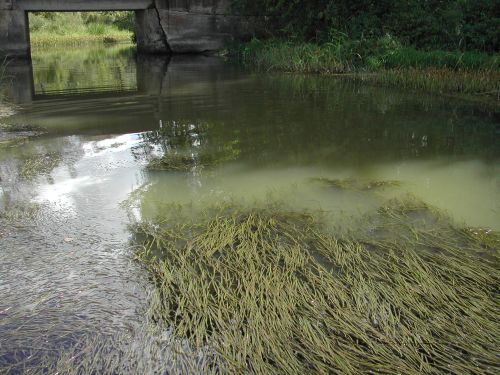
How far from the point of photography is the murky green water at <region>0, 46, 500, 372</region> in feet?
9.12

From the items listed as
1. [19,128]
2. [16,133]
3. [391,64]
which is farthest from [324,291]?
[391,64]

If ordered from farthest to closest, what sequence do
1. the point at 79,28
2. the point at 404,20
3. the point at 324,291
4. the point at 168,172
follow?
1. the point at 79,28
2. the point at 404,20
3. the point at 168,172
4. the point at 324,291

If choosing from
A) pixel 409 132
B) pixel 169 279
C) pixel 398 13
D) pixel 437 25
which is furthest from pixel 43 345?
pixel 398 13

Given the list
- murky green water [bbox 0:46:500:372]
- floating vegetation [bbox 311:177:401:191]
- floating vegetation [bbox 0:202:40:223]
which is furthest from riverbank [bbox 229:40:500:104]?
floating vegetation [bbox 0:202:40:223]

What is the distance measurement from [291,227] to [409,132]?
340 cm

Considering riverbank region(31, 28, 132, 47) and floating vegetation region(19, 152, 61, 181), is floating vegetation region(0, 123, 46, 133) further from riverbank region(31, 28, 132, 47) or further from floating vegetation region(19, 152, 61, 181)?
riverbank region(31, 28, 132, 47)

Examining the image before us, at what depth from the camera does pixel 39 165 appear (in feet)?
16.7

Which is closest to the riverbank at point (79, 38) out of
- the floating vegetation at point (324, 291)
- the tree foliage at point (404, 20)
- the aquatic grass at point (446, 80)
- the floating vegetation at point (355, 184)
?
the tree foliage at point (404, 20)

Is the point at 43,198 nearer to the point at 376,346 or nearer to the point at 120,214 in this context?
the point at 120,214

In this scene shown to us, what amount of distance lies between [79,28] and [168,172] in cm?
3073

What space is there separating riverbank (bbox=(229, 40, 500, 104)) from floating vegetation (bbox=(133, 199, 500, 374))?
5786mm

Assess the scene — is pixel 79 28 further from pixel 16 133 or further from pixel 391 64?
pixel 16 133

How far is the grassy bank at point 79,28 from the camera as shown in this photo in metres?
29.3

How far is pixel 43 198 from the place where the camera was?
13.8 feet
